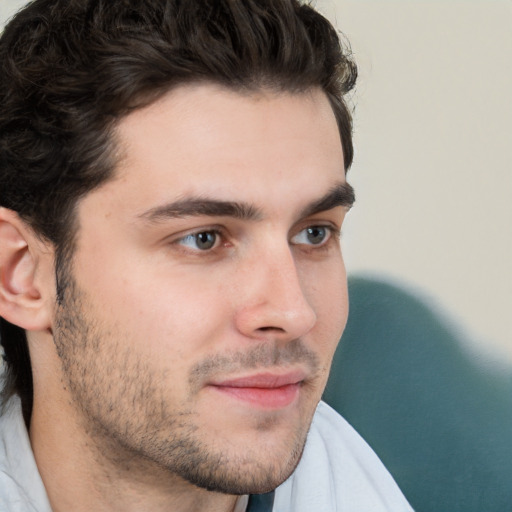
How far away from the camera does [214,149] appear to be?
1.21 metres

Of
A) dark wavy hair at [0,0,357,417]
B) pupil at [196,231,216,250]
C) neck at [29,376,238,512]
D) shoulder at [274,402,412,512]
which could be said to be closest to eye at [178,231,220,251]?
pupil at [196,231,216,250]

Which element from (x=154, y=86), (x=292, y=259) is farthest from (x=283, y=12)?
(x=292, y=259)

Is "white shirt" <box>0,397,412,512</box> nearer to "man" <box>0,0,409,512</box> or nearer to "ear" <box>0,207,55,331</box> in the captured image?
"man" <box>0,0,409,512</box>

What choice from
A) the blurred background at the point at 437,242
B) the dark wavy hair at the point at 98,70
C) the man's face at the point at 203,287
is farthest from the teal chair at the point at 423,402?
the dark wavy hair at the point at 98,70

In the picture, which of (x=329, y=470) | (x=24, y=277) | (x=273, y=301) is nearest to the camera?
(x=273, y=301)

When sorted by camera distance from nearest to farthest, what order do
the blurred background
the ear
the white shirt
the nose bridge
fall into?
the nose bridge, the ear, the white shirt, the blurred background

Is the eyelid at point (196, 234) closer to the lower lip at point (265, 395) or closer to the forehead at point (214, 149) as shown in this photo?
the forehead at point (214, 149)

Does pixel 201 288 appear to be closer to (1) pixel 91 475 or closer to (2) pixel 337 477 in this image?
(1) pixel 91 475

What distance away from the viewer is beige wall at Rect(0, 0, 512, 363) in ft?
5.80

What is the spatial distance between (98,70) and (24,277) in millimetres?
348

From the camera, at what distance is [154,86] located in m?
1.24

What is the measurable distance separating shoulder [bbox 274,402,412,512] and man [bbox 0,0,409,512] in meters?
0.36

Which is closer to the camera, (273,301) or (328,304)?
(273,301)

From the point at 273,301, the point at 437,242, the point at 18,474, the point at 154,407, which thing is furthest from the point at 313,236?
the point at 18,474
